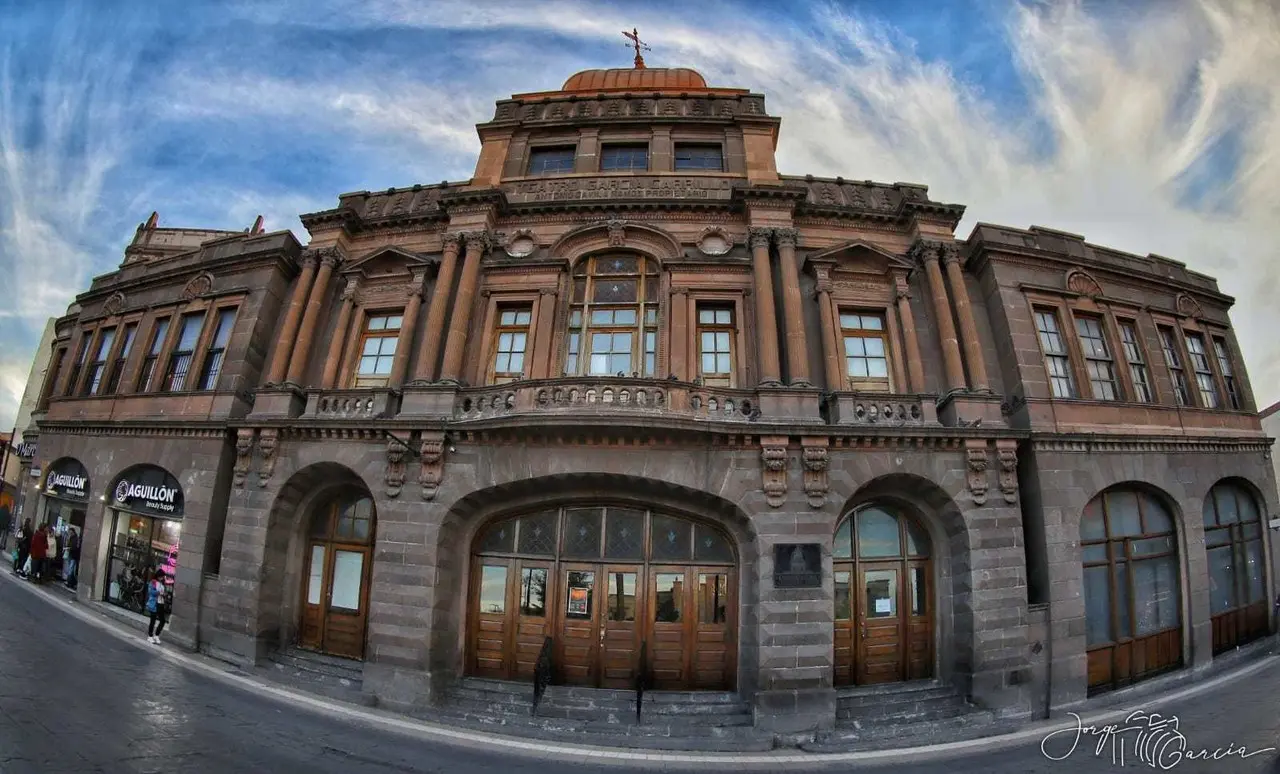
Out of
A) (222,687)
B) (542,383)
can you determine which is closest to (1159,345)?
(542,383)

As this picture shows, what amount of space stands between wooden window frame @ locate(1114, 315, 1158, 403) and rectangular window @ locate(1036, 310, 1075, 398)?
1.73 meters

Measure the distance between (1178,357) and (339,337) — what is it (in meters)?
23.5

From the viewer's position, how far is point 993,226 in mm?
13461

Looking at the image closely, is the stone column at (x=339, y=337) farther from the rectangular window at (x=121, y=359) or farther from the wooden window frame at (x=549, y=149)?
the rectangular window at (x=121, y=359)

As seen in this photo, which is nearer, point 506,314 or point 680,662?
point 680,662

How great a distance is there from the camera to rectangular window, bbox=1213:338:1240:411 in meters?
14.7

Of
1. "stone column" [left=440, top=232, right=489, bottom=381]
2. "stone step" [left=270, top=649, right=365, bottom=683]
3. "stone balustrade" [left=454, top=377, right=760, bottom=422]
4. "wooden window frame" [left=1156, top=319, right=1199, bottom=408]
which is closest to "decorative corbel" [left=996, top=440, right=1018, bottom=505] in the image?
"stone balustrade" [left=454, top=377, right=760, bottom=422]

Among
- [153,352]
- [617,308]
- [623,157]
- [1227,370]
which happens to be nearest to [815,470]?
[617,308]

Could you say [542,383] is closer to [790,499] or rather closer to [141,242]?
[790,499]

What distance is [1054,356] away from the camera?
1273 cm

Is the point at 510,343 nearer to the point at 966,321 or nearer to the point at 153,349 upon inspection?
the point at 966,321

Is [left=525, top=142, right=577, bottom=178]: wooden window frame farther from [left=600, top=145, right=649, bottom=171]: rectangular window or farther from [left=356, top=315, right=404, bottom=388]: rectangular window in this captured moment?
[left=356, top=315, right=404, bottom=388]: rectangular window

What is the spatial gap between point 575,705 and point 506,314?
9.23 meters

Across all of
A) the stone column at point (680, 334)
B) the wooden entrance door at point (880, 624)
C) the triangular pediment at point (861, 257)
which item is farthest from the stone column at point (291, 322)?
the wooden entrance door at point (880, 624)
